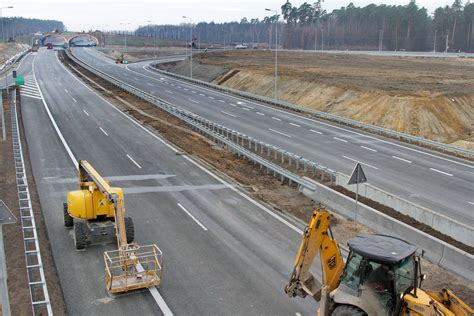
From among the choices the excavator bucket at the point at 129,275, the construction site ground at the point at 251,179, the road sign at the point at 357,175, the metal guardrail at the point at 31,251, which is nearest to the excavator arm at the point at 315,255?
the excavator bucket at the point at 129,275

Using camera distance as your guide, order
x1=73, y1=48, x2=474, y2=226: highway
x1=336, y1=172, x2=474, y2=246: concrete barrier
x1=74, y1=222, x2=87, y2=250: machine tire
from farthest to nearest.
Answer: x1=73, y1=48, x2=474, y2=226: highway → x1=336, y1=172, x2=474, y2=246: concrete barrier → x1=74, y1=222, x2=87, y2=250: machine tire

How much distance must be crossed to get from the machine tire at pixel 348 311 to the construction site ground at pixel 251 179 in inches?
203

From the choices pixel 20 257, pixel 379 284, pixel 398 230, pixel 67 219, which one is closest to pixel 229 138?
pixel 67 219

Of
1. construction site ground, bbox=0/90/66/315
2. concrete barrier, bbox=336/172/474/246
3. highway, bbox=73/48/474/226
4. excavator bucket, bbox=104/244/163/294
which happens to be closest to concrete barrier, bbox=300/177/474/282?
concrete barrier, bbox=336/172/474/246

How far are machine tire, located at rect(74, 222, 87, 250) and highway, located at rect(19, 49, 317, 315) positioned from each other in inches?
10.8

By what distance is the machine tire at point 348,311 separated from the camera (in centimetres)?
932

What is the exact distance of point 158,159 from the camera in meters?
28.7

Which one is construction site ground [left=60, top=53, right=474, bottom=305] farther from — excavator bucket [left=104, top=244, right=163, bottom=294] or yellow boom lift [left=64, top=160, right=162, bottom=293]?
excavator bucket [left=104, top=244, right=163, bottom=294]

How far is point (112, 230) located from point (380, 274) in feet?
31.6

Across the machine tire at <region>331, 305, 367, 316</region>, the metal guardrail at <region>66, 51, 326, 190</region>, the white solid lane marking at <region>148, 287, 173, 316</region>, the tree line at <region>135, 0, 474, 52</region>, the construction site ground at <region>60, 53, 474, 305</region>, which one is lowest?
the white solid lane marking at <region>148, 287, 173, 316</region>

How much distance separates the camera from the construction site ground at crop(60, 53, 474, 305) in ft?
47.3

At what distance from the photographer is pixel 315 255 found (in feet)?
34.7

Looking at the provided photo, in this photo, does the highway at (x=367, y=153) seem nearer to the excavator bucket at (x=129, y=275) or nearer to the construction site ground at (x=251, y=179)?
the construction site ground at (x=251, y=179)

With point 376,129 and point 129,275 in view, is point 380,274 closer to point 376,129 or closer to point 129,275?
point 129,275
